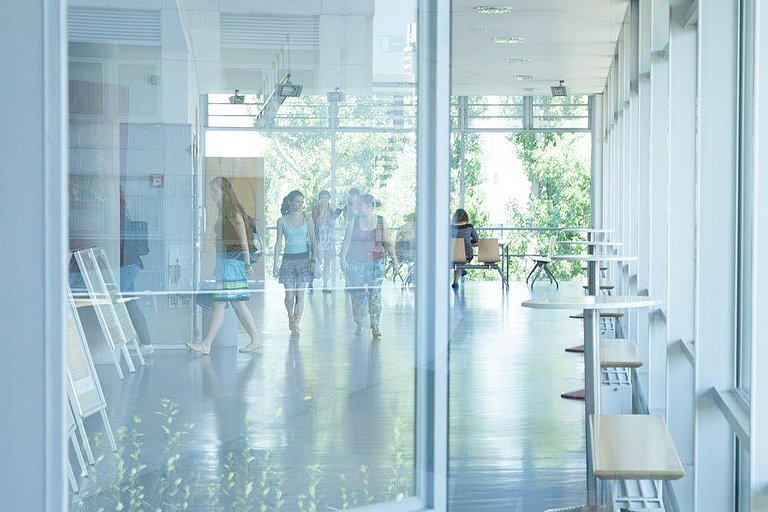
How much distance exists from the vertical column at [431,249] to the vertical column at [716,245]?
1406mm

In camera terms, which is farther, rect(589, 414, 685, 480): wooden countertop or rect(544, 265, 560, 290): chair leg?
rect(544, 265, 560, 290): chair leg

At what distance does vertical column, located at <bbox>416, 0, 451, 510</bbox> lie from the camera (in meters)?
3.14

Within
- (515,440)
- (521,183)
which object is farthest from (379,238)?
(515,440)

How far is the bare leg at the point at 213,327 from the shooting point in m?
2.90

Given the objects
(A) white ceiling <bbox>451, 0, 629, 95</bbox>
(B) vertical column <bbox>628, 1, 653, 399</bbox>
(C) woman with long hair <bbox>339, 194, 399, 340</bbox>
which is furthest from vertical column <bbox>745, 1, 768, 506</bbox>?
(B) vertical column <bbox>628, 1, 653, 399</bbox>

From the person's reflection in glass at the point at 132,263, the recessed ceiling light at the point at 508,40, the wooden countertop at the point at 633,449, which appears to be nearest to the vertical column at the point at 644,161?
the recessed ceiling light at the point at 508,40

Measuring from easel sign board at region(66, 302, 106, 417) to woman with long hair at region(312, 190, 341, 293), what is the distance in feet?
2.16

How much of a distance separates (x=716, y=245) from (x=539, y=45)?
197 inches

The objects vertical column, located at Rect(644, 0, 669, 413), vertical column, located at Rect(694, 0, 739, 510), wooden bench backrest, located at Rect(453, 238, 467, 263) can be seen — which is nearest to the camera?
wooden bench backrest, located at Rect(453, 238, 467, 263)

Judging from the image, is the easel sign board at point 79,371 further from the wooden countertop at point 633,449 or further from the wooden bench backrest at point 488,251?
the wooden bench backrest at point 488,251

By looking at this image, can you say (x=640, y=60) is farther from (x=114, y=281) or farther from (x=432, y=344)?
(x=114, y=281)

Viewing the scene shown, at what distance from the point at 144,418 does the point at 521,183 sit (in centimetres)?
296

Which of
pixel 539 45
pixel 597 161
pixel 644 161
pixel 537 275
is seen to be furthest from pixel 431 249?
pixel 597 161
